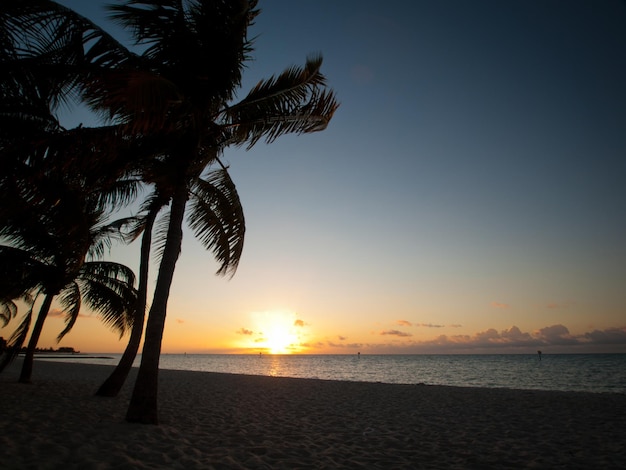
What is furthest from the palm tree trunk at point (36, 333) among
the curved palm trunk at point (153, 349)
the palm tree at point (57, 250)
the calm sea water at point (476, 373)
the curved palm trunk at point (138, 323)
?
the calm sea water at point (476, 373)

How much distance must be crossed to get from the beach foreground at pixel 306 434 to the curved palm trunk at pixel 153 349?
36 centimetres

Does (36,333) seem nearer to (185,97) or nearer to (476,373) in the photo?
(185,97)

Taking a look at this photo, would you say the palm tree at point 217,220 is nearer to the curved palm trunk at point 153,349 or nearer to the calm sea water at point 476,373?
the curved palm trunk at point 153,349

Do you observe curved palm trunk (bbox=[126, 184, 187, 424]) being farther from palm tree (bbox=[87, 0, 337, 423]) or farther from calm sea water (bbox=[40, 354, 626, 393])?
calm sea water (bbox=[40, 354, 626, 393])

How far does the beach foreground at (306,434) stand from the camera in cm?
513

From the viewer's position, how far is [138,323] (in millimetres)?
9828

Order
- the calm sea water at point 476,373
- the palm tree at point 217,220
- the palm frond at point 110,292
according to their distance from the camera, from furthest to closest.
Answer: the calm sea water at point 476,373 < the palm frond at point 110,292 < the palm tree at point 217,220

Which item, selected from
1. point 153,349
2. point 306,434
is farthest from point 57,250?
point 306,434

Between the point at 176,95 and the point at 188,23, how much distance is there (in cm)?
218

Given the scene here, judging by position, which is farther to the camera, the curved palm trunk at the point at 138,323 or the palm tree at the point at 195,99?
the curved palm trunk at the point at 138,323

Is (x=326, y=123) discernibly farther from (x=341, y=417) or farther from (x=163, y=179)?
(x=341, y=417)

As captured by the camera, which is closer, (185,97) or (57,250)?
(185,97)

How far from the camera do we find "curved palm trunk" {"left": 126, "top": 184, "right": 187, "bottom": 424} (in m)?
6.88

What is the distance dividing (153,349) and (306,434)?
11.3 feet
